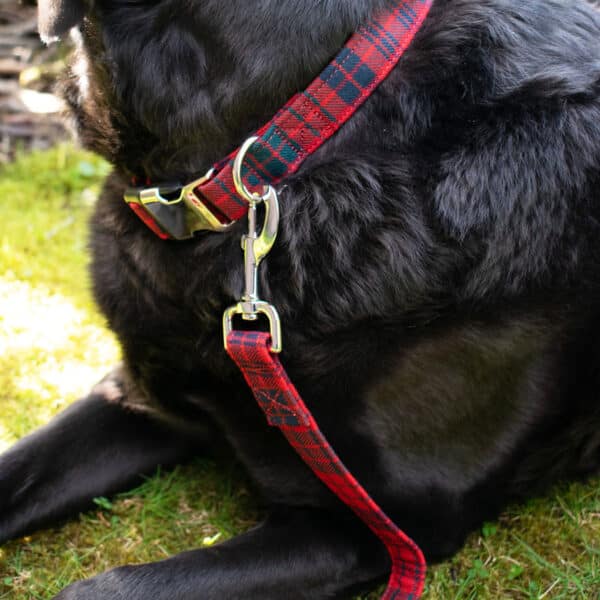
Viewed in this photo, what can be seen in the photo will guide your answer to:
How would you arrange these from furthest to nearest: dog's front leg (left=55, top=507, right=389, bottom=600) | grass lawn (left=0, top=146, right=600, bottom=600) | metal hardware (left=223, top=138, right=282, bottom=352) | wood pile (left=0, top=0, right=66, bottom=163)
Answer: wood pile (left=0, top=0, right=66, bottom=163), grass lawn (left=0, top=146, right=600, bottom=600), dog's front leg (left=55, top=507, right=389, bottom=600), metal hardware (left=223, top=138, right=282, bottom=352)

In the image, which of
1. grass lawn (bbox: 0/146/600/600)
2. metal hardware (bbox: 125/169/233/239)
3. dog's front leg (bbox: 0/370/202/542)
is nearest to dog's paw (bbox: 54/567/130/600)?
grass lawn (bbox: 0/146/600/600)

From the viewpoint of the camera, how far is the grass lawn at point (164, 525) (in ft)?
5.58

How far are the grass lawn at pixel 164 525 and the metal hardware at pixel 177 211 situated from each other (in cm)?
46

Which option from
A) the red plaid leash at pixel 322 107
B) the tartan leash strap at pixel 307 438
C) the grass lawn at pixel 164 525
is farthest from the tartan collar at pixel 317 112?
the grass lawn at pixel 164 525

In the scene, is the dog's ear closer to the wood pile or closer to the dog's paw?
the dog's paw

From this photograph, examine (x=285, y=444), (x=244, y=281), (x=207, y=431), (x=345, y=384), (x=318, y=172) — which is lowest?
(x=207, y=431)

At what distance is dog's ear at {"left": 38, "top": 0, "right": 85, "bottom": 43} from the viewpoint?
1399 mm

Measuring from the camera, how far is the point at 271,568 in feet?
4.99

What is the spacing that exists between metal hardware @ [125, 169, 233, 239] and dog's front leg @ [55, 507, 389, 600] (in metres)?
0.61

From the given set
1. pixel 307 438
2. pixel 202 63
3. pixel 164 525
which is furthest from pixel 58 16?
pixel 164 525

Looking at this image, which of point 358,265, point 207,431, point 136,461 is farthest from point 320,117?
point 136,461

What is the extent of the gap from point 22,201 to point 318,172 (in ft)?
7.99

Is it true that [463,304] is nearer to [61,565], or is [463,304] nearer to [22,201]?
[61,565]

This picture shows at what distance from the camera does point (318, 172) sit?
57.5 inches
